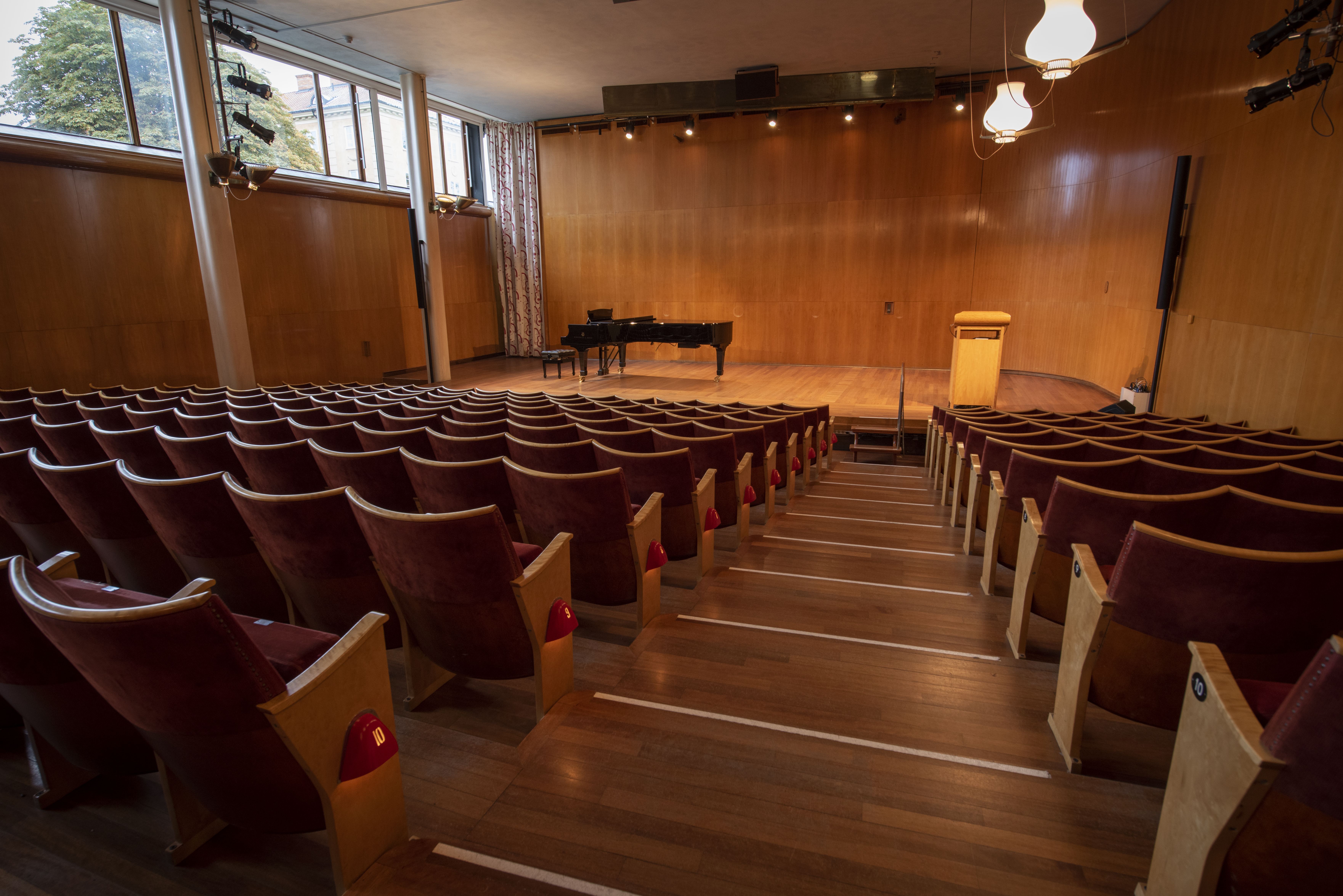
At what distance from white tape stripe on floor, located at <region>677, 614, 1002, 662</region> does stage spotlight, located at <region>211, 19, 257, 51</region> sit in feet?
28.1

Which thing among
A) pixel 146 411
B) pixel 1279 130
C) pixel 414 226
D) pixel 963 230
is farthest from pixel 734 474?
pixel 963 230

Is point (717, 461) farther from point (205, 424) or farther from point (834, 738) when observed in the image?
point (205, 424)

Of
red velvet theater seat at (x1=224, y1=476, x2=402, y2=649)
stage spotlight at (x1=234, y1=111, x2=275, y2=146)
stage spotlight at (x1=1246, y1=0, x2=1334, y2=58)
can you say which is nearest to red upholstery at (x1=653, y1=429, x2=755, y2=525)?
red velvet theater seat at (x1=224, y1=476, x2=402, y2=649)

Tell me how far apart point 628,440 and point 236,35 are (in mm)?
7588

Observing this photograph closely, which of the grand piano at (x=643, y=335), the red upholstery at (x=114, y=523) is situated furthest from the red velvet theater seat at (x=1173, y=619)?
the grand piano at (x=643, y=335)

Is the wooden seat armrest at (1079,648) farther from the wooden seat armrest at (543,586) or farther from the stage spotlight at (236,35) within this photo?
the stage spotlight at (236,35)

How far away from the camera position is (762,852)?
1.35m

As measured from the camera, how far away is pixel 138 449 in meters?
3.22

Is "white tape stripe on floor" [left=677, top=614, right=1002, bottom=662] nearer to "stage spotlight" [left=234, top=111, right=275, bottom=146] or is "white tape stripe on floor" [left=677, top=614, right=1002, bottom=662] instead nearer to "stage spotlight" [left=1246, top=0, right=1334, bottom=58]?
"stage spotlight" [left=1246, top=0, right=1334, bottom=58]

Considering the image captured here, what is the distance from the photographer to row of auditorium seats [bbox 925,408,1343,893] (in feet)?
3.22

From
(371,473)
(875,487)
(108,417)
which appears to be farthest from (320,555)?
(875,487)

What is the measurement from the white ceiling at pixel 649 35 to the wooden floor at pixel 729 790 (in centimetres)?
796

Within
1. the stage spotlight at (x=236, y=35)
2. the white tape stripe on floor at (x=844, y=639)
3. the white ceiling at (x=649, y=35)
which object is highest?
the white ceiling at (x=649, y=35)

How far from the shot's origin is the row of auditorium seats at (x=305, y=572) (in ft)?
3.84
